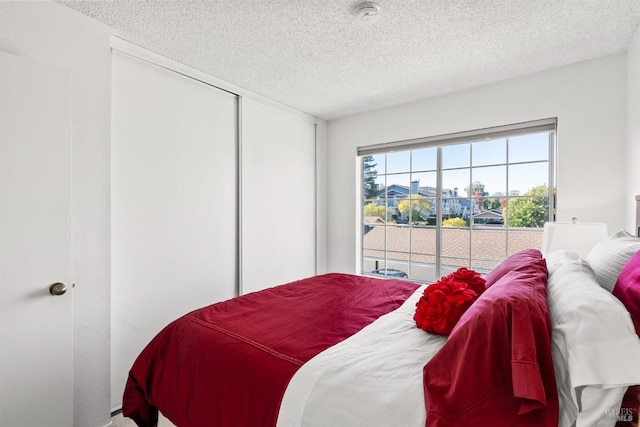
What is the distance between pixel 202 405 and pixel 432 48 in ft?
8.48

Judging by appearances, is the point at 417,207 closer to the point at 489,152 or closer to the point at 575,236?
the point at 489,152

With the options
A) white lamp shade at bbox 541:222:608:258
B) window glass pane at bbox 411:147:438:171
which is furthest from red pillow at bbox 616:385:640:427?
window glass pane at bbox 411:147:438:171

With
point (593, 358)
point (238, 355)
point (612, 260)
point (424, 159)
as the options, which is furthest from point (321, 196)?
point (593, 358)

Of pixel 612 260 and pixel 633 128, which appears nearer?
pixel 612 260

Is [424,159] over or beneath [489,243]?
over

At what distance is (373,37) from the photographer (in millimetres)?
2203

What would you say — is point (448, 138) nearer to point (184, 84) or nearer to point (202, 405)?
point (184, 84)

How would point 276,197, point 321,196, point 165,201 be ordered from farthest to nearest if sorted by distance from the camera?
point 321,196 → point 276,197 → point 165,201

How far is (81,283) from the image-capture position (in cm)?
199

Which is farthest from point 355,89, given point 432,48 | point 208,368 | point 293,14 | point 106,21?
point 208,368

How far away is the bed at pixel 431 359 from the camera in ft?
2.75

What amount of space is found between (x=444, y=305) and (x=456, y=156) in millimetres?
2385

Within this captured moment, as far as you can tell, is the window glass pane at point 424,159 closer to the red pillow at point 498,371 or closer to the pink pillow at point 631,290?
the pink pillow at point 631,290

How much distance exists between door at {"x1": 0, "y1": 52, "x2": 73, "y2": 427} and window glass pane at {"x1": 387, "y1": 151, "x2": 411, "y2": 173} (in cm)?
302
